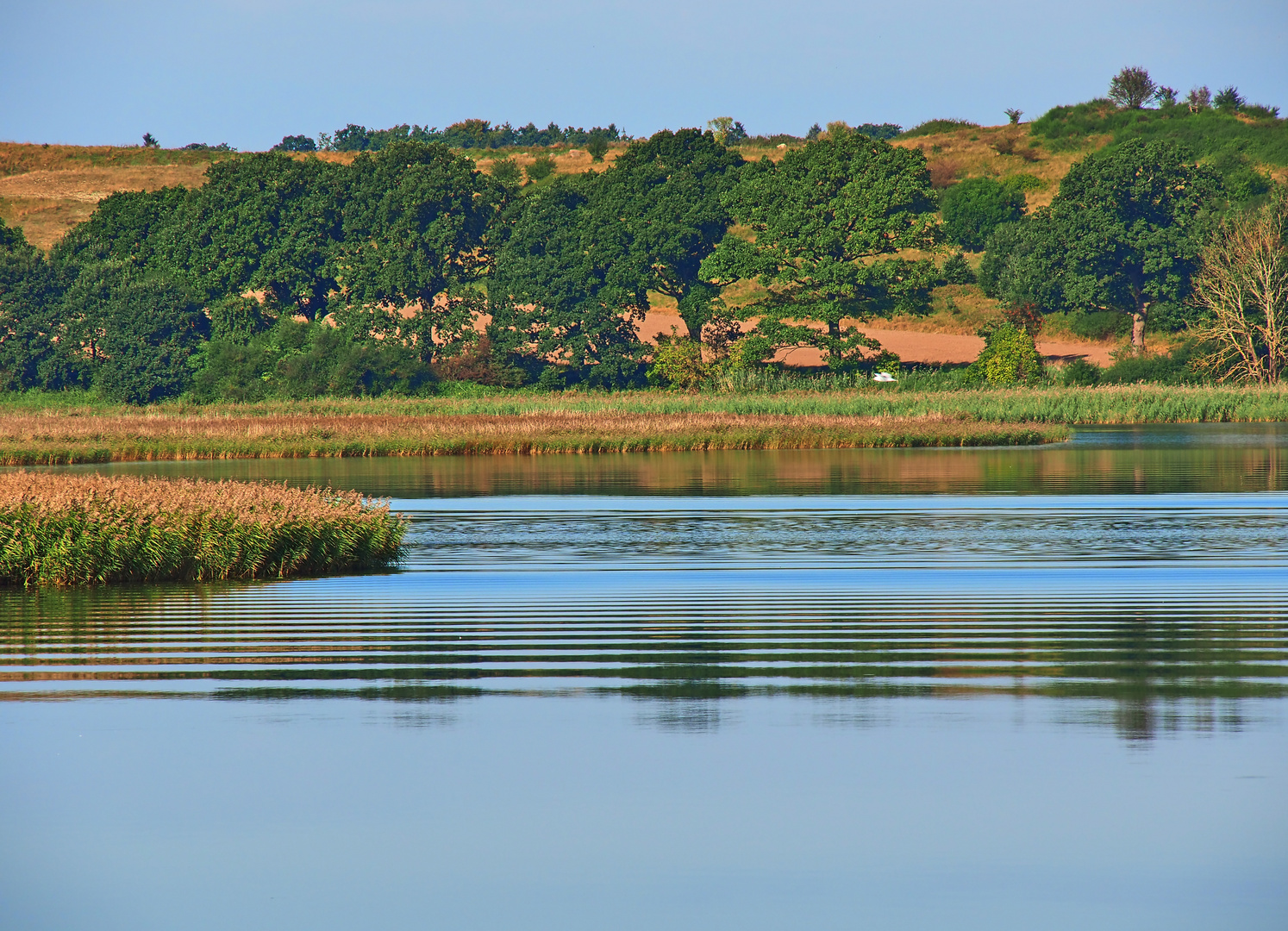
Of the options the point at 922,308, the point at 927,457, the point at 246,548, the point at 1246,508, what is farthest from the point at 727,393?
A: the point at 246,548

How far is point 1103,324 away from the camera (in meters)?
93.2

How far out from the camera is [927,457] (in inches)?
1795

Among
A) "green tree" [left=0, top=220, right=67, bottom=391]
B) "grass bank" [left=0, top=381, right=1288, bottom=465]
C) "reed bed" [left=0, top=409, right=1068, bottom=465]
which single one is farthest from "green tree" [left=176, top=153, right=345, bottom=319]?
"reed bed" [left=0, top=409, right=1068, bottom=465]

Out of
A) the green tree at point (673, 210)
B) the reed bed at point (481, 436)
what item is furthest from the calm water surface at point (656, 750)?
the green tree at point (673, 210)

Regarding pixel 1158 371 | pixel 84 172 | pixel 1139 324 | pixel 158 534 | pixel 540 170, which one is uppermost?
pixel 84 172

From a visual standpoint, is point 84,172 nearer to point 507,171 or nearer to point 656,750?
point 507,171

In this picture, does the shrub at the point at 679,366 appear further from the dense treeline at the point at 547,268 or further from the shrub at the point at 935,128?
the shrub at the point at 935,128

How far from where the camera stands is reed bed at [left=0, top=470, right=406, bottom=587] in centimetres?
1855

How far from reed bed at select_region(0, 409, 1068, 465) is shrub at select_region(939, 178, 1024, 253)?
56.2 meters

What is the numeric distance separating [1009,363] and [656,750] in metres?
69.8

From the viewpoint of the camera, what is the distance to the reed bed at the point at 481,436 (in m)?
48.7

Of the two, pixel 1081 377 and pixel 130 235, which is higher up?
pixel 130 235

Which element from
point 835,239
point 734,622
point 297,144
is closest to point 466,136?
point 297,144

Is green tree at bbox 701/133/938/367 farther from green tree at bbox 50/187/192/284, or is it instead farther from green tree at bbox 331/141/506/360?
green tree at bbox 50/187/192/284
